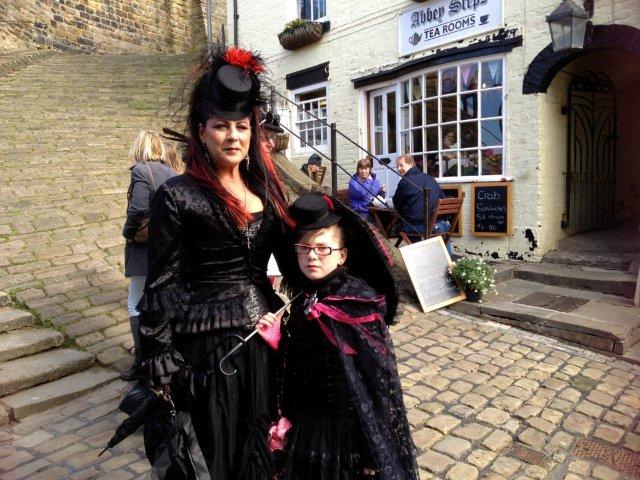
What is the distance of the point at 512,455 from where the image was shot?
3051 millimetres

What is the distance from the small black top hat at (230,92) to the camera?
1714 millimetres

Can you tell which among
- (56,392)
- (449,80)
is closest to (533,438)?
(56,392)

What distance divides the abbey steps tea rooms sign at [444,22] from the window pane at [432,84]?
0.46m

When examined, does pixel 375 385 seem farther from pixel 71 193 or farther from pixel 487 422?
pixel 71 193

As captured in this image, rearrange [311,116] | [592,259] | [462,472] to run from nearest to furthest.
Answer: [462,472], [592,259], [311,116]

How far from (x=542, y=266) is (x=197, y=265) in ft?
19.7

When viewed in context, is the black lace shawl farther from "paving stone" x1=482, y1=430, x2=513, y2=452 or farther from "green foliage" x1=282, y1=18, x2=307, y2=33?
"green foliage" x1=282, y1=18, x2=307, y2=33

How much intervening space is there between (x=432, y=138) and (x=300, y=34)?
155 inches

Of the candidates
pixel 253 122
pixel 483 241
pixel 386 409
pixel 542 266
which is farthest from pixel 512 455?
pixel 483 241

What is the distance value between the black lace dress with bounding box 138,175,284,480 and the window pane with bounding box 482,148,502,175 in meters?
6.17

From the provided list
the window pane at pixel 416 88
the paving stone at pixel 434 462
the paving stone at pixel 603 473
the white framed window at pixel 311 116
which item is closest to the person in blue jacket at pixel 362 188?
the window pane at pixel 416 88

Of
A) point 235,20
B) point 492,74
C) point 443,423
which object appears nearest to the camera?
point 443,423

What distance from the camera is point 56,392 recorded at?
3.71 m

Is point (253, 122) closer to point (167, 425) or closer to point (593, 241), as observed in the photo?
point (167, 425)
